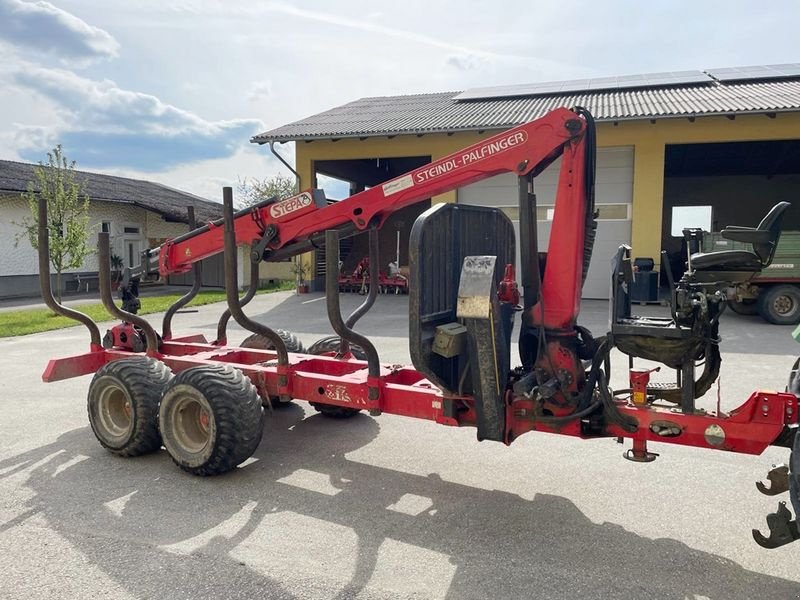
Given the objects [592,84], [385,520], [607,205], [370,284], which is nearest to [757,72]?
[592,84]

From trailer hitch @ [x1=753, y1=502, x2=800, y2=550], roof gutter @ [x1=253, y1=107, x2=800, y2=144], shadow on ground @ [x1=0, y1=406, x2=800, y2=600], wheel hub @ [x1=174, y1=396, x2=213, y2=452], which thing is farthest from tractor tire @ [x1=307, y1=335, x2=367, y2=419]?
roof gutter @ [x1=253, y1=107, x2=800, y2=144]

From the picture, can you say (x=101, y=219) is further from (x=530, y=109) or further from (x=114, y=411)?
(x=114, y=411)

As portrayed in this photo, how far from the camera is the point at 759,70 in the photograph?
1783 cm

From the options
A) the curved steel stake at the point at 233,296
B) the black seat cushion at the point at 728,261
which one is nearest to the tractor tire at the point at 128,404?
the curved steel stake at the point at 233,296

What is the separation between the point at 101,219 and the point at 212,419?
23673mm

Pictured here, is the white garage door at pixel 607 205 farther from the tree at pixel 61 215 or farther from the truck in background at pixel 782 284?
the tree at pixel 61 215

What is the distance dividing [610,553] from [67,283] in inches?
967

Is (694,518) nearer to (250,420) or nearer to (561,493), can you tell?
(561,493)

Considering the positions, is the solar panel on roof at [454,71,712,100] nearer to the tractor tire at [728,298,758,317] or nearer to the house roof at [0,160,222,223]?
the tractor tire at [728,298,758,317]

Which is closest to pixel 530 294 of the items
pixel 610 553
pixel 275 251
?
pixel 610 553

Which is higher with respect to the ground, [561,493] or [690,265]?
[690,265]

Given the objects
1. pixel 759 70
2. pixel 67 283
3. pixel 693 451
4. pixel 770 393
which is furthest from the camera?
pixel 67 283

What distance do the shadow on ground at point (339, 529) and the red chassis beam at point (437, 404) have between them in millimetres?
531

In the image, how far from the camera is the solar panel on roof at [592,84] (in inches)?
693
